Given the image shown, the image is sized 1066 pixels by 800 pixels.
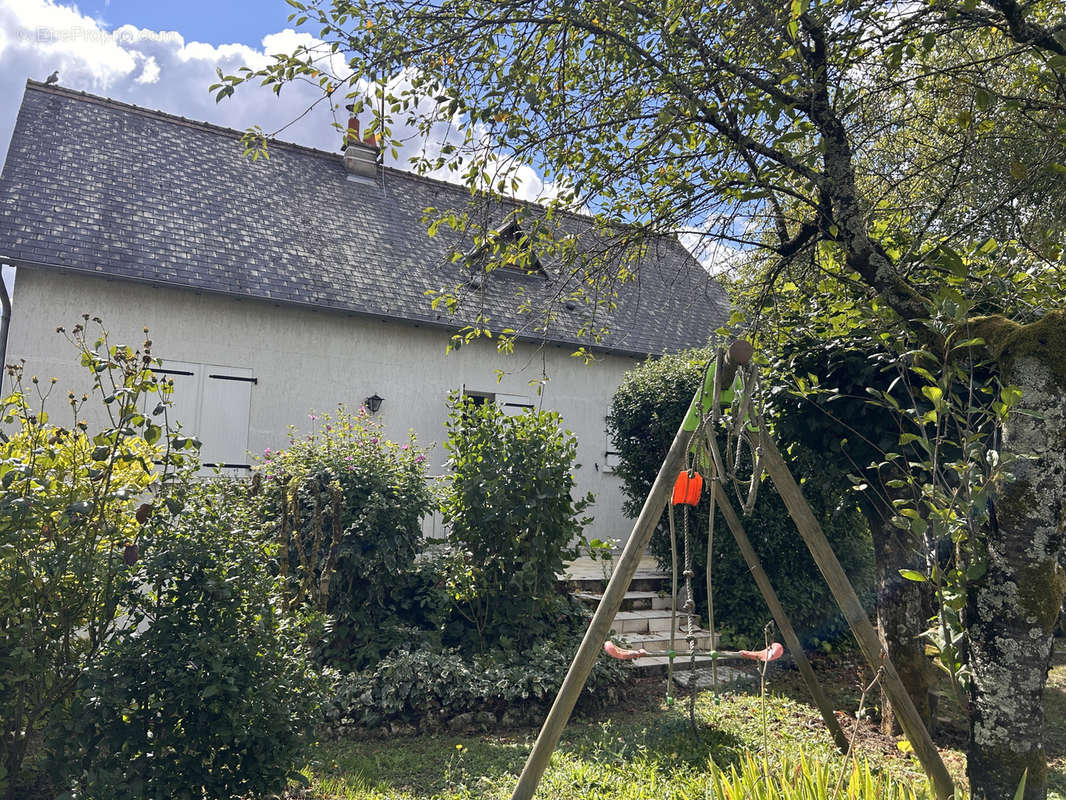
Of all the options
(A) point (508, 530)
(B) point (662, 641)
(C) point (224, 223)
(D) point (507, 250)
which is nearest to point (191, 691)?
(D) point (507, 250)

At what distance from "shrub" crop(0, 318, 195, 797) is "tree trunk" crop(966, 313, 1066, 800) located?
11.2ft

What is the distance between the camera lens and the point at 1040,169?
3941 mm

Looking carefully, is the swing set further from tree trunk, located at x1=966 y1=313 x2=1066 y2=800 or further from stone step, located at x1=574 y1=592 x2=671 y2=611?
stone step, located at x1=574 y1=592 x2=671 y2=611

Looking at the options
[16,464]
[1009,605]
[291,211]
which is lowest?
[1009,605]

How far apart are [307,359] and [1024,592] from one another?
865 cm

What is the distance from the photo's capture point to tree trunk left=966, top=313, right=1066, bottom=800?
278 cm

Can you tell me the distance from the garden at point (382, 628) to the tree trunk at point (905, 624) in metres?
0.03

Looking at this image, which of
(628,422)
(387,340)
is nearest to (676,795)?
(628,422)

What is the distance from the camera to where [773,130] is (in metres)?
3.74

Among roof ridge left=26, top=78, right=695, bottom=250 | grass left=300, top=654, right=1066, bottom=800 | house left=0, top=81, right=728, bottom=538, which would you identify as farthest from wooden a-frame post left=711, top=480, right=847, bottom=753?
roof ridge left=26, top=78, right=695, bottom=250

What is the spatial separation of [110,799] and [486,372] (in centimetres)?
838

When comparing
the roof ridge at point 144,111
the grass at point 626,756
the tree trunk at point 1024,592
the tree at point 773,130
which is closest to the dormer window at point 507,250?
the tree at point 773,130

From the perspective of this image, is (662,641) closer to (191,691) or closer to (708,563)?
(708,563)

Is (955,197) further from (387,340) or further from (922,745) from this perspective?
(387,340)
